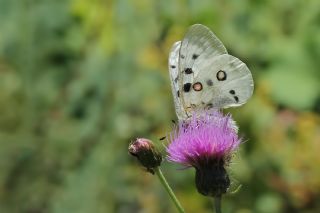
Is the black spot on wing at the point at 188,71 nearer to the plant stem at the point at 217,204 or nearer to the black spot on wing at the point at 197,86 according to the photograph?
the black spot on wing at the point at 197,86

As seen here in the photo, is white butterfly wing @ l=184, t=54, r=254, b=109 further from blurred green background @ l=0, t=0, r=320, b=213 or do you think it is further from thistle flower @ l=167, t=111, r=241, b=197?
blurred green background @ l=0, t=0, r=320, b=213

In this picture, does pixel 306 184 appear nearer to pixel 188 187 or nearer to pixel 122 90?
pixel 188 187

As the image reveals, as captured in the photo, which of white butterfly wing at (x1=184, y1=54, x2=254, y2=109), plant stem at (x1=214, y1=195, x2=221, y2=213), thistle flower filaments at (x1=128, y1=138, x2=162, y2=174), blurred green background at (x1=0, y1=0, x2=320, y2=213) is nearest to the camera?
plant stem at (x1=214, y1=195, x2=221, y2=213)

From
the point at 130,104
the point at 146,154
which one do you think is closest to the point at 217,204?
the point at 146,154

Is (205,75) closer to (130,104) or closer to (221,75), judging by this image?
(221,75)

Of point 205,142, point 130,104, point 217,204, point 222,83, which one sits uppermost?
point 130,104

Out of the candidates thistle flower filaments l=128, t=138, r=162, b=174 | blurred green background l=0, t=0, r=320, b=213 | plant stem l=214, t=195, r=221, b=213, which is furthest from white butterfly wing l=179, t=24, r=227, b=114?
blurred green background l=0, t=0, r=320, b=213
